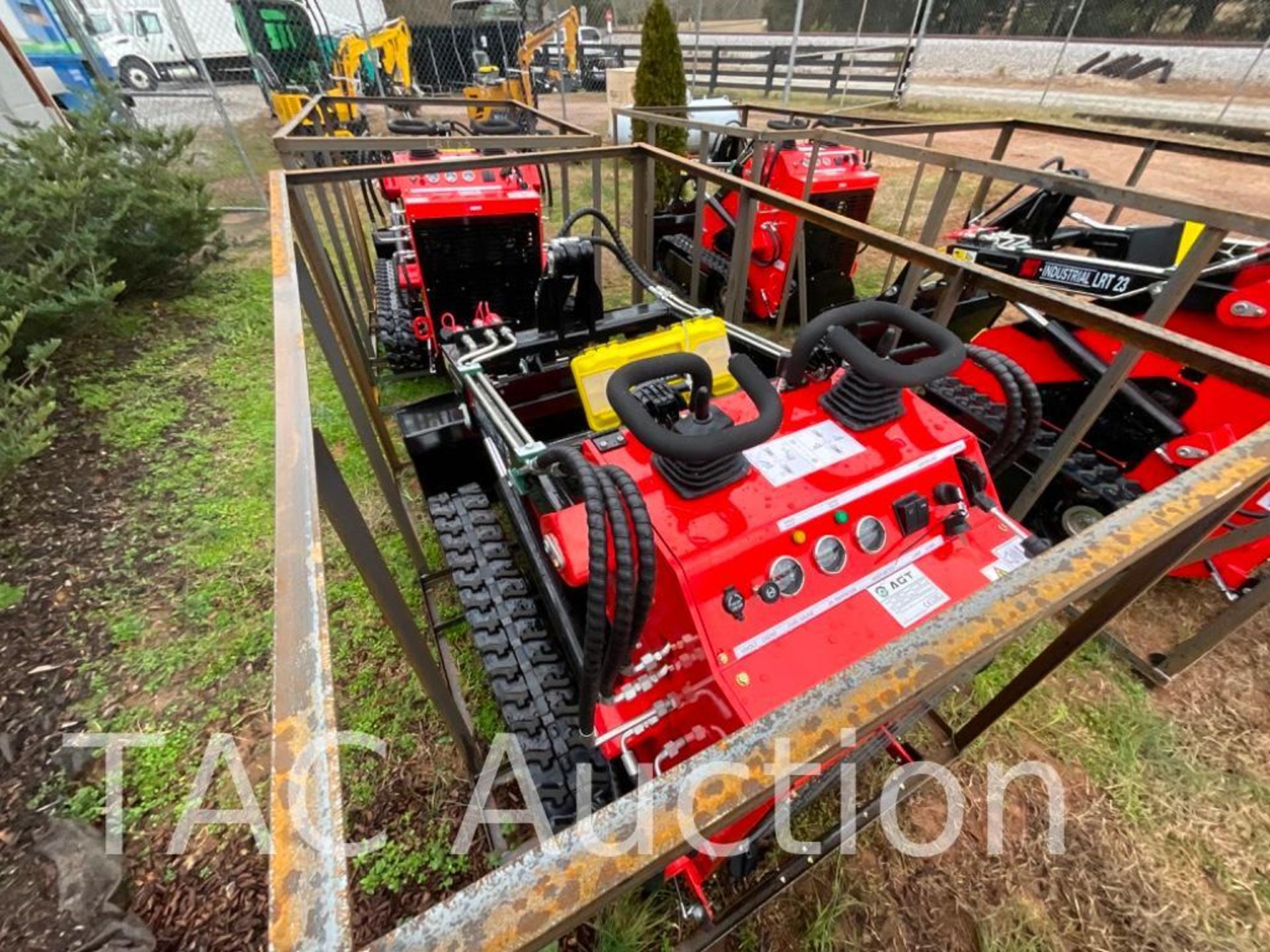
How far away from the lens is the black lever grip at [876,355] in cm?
159

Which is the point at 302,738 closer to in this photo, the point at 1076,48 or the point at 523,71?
the point at 523,71

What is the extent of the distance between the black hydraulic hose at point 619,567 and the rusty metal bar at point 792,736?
0.59m

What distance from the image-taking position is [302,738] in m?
0.60

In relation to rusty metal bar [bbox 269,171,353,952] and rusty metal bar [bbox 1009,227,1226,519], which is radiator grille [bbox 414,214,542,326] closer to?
rusty metal bar [bbox 269,171,353,952]

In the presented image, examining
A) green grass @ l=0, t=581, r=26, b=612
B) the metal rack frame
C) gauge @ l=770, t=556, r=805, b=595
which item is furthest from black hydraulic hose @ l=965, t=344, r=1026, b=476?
green grass @ l=0, t=581, r=26, b=612

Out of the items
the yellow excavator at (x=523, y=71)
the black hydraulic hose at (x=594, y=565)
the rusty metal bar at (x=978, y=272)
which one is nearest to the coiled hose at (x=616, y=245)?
the rusty metal bar at (x=978, y=272)

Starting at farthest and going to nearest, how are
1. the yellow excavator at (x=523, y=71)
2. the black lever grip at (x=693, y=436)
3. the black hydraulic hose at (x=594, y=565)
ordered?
the yellow excavator at (x=523, y=71) < the black lever grip at (x=693, y=436) < the black hydraulic hose at (x=594, y=565)

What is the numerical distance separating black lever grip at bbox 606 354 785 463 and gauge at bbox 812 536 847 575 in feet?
1.26

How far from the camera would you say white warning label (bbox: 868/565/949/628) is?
1.53 m

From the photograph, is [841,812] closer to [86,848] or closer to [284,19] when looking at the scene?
[86,848]

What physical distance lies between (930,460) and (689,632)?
905 millimetres

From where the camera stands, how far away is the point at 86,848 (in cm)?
184

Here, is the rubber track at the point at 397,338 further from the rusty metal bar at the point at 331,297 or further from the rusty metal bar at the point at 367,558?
the rusty metal bar at the point at 367,558

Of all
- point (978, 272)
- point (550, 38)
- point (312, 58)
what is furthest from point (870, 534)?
point (312, 58)
